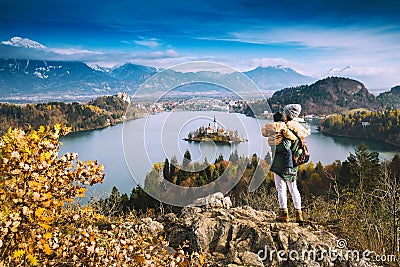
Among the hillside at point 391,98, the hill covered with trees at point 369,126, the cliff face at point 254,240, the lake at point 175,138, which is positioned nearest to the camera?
the cliff face at point 254,240

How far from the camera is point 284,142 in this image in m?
4.39

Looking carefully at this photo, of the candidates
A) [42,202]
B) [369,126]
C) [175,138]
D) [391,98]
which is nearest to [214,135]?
[175,138]

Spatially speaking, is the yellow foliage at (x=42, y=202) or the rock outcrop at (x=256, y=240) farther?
the rock outcrop at (x=256, y=240)

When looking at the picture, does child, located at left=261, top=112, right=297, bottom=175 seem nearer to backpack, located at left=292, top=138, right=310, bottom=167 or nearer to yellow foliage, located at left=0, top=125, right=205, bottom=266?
backpack, located at left=292, top=138, right=310, bottom=167

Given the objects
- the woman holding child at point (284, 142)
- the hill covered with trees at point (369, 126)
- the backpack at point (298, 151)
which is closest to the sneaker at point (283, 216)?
the woman holding child at point (284, 142)

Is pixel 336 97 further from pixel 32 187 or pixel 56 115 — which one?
pixel 32 187

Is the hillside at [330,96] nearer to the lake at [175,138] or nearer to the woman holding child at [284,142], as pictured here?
the lake at [175,138]

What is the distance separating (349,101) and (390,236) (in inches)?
4469

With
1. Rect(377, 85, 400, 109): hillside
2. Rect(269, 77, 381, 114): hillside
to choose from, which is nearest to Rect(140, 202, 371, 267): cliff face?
Rect(269, 77, 381, 114): hillside

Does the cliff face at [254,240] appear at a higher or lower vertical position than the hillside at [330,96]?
lower

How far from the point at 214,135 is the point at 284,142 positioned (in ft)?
4.59

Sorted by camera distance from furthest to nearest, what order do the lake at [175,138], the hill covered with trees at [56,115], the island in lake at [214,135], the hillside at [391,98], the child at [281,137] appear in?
the hillside at [391,98]
the hill covered with trees at [56,115]
the island in lake at [214,135]
the lake at [175,138]
the child at [281,137]

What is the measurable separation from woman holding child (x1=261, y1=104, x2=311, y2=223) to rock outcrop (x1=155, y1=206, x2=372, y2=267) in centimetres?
37

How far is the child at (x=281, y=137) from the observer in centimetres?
436
